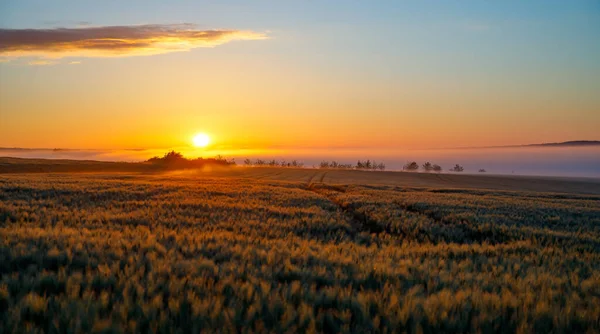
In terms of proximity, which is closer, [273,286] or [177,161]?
[273,286]

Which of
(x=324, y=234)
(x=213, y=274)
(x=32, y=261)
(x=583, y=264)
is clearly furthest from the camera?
(x=324, y=234)

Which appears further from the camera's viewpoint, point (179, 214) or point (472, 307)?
point (179, 214)

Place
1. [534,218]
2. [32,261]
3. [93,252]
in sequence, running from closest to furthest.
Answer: [32,261] < [93,252] < [534,218]

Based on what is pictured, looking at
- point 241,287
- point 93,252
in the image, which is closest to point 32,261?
point 93,252

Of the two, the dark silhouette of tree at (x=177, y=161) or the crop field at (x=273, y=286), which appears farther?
the dark silhouette of tree at (x=177, y=161)

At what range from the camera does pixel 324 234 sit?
12.8 metres

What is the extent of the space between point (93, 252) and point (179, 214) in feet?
25.1

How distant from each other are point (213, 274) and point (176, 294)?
3.58 ft

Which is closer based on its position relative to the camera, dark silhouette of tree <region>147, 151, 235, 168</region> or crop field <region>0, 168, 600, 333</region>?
crop field <region>0, 168, 600, 333</region>

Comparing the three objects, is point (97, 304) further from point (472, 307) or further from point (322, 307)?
point (472, 307)

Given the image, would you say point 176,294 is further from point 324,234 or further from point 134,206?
point 134,206

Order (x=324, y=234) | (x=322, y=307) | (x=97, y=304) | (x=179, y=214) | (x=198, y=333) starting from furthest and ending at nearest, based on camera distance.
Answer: (x=179, y=214)
(x=324, y=234)
(x=322, y=307)
(x=97, y=304)
(x=198, y=333)

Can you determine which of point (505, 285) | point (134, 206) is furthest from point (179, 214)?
point (505, 285)

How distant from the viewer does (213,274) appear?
601 centimetres
